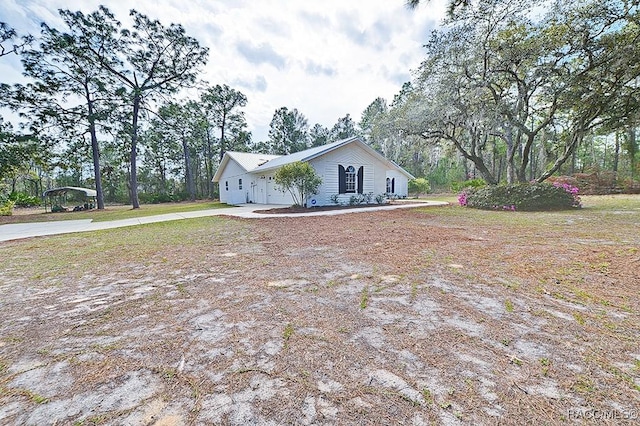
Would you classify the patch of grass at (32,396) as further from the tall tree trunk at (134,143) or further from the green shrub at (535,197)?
the tall tree trunk at (134,143)

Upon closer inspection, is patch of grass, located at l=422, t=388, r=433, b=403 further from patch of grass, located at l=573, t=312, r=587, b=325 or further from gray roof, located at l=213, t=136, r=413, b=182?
gray roof, located at l=213, t=136, r=413, b=182

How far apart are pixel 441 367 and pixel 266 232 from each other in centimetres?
542

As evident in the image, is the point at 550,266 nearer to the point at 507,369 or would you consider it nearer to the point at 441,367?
the point at 507,369

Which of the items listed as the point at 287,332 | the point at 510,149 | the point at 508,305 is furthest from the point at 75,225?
the point at 510,149

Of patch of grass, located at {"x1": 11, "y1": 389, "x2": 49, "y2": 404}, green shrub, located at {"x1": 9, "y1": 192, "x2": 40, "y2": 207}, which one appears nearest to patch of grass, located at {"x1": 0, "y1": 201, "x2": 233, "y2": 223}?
green shrub, located at {"x1": 9, "y1": 192, "x2": 40, "y2": 207}

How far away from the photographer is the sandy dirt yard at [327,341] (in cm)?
129

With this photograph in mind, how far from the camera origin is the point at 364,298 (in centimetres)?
257

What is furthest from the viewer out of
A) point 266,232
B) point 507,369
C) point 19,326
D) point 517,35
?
point 517,35

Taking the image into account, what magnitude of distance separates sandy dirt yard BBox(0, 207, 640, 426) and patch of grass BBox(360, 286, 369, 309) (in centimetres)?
2

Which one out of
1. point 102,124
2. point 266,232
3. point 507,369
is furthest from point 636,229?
point 102,124

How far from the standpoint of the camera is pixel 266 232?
661cm

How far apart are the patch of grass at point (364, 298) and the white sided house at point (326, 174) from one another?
10828 millimetres

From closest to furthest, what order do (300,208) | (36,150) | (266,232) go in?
(266,232) → (300,208) → (36,150)

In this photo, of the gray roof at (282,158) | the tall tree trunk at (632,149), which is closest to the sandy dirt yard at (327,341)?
the gray roof at (282,158)
